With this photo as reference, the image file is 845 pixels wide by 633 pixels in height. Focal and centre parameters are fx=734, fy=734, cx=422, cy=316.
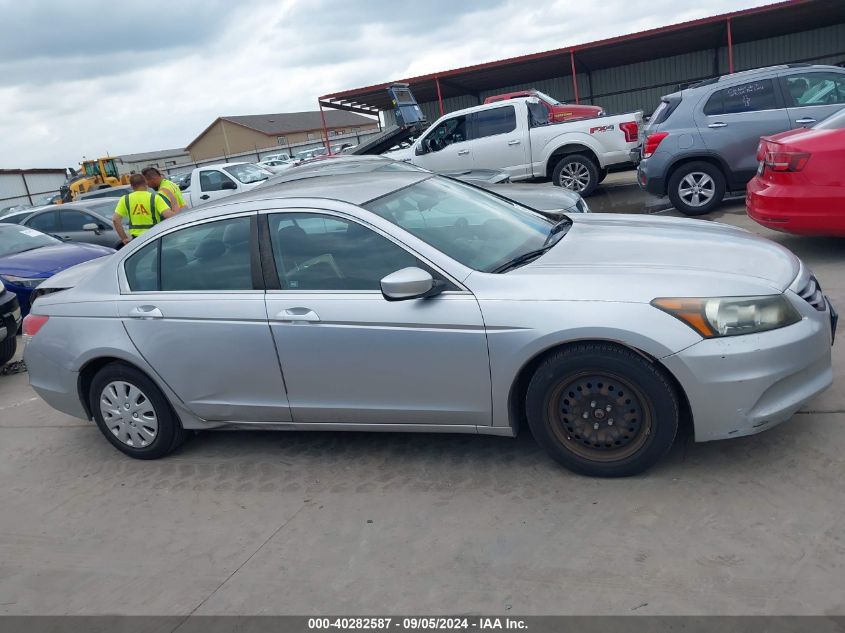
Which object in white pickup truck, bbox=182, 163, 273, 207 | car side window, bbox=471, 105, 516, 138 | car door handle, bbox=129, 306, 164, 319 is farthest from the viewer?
white pickup truck, bbox=182, 163, 273, 207

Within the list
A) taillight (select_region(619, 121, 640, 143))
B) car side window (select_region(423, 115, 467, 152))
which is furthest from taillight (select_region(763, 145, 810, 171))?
car side window (select_region(423, 115, 467, 152))

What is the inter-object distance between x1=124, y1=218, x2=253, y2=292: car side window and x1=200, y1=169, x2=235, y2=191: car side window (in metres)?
11.8

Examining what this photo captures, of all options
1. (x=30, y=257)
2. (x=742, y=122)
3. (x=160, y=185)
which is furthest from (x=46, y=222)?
(x=742, y=122)

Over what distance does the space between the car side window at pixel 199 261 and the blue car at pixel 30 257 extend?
4.61 meters

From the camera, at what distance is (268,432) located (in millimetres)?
4961

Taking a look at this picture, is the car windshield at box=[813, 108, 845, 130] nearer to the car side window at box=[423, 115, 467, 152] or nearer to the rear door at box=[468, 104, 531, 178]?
the rear door at box=[468, 104, 531, 178]

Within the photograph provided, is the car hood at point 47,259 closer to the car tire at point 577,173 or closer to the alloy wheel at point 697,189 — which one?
the car tire at point 577,173

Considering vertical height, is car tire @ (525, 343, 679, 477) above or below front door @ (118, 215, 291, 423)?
below

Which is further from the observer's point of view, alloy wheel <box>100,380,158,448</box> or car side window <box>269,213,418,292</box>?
alloy wheel <box>100,380,158,448</box>

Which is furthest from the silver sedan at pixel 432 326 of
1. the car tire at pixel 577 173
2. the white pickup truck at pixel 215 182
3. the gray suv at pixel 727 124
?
the white pickup truck at pixel 215 182

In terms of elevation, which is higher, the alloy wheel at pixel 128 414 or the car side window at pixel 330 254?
Result: the car side window at pixel 330 254

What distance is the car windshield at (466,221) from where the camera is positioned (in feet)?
13.0

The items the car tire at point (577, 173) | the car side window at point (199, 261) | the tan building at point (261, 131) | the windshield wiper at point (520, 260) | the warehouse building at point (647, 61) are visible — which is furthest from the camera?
the tan building at point (261, 131)

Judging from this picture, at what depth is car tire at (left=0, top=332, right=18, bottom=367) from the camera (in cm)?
748
